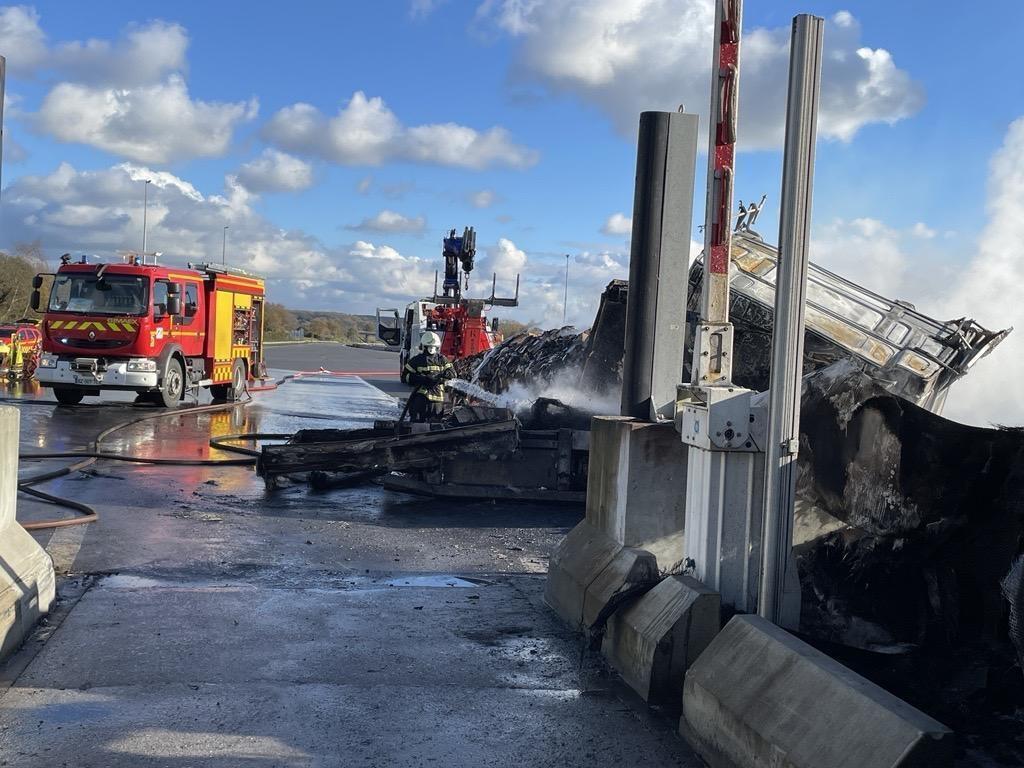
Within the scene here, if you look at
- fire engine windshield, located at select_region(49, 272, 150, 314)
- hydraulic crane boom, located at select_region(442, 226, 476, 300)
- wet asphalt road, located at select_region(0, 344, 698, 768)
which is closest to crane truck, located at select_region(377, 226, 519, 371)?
hydraulic crane boom, located at select_region(442, 226, 476, 300)

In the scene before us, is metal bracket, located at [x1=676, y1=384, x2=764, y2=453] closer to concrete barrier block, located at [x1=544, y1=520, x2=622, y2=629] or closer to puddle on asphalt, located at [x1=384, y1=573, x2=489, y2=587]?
concrete barrier block, located at [x1=544, y1=520, x2=622, y2=629]

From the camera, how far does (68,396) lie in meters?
20.3

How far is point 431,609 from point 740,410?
2.56 meters

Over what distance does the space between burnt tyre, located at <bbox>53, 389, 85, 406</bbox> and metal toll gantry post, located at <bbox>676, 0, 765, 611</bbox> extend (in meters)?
17.4

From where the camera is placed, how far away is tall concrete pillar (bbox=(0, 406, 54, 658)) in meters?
5.18

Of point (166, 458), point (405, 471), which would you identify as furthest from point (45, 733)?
point (166, 458)

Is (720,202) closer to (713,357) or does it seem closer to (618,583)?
(713,357)

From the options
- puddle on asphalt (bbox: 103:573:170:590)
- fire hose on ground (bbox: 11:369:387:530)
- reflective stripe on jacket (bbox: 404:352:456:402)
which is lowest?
puddle on asphalt (bbox: 103:573:170:590)

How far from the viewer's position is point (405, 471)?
1112cm

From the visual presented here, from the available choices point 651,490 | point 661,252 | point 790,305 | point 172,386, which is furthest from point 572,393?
point 172,386

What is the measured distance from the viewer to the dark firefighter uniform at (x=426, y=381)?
13.0 metres

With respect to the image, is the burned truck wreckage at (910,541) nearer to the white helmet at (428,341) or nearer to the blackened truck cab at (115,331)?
the white helmet at (428,341)

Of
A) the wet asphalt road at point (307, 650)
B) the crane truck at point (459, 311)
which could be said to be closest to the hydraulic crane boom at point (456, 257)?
the crane truck at point (459, 311)

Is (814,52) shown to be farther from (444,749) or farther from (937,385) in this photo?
(937,385)
